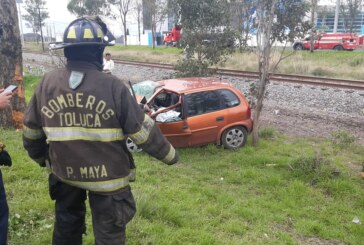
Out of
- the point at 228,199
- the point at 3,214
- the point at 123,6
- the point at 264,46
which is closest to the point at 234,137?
the point at 264,46

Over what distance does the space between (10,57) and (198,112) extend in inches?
150

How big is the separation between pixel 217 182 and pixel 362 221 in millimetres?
A: 2121

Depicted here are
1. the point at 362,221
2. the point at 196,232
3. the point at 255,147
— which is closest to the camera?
the point at 196,232

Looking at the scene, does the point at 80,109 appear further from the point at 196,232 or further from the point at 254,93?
the point at 254,93

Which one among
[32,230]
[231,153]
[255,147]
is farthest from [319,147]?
[32,230]

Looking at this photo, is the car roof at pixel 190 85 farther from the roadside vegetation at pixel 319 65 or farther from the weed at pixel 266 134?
the roadside vegetation at pixel 319 65

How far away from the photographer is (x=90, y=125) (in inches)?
98.0

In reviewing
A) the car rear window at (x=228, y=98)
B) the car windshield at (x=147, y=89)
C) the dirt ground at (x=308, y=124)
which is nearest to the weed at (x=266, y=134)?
the dirt ground at (x=308, y=124)

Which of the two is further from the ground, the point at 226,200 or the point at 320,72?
the point at 320,72

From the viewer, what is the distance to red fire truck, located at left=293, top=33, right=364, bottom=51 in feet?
94.4

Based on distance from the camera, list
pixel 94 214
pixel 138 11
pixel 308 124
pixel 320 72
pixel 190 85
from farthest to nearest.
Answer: pixel 138 11 < pixel 320 72 < pixel 308 124 < pixel 190 85 < pixel 94 214

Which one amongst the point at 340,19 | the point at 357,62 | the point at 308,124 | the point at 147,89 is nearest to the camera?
the point at 147,89

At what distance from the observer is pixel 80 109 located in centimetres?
247

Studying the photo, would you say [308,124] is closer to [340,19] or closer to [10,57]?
[10,57]
